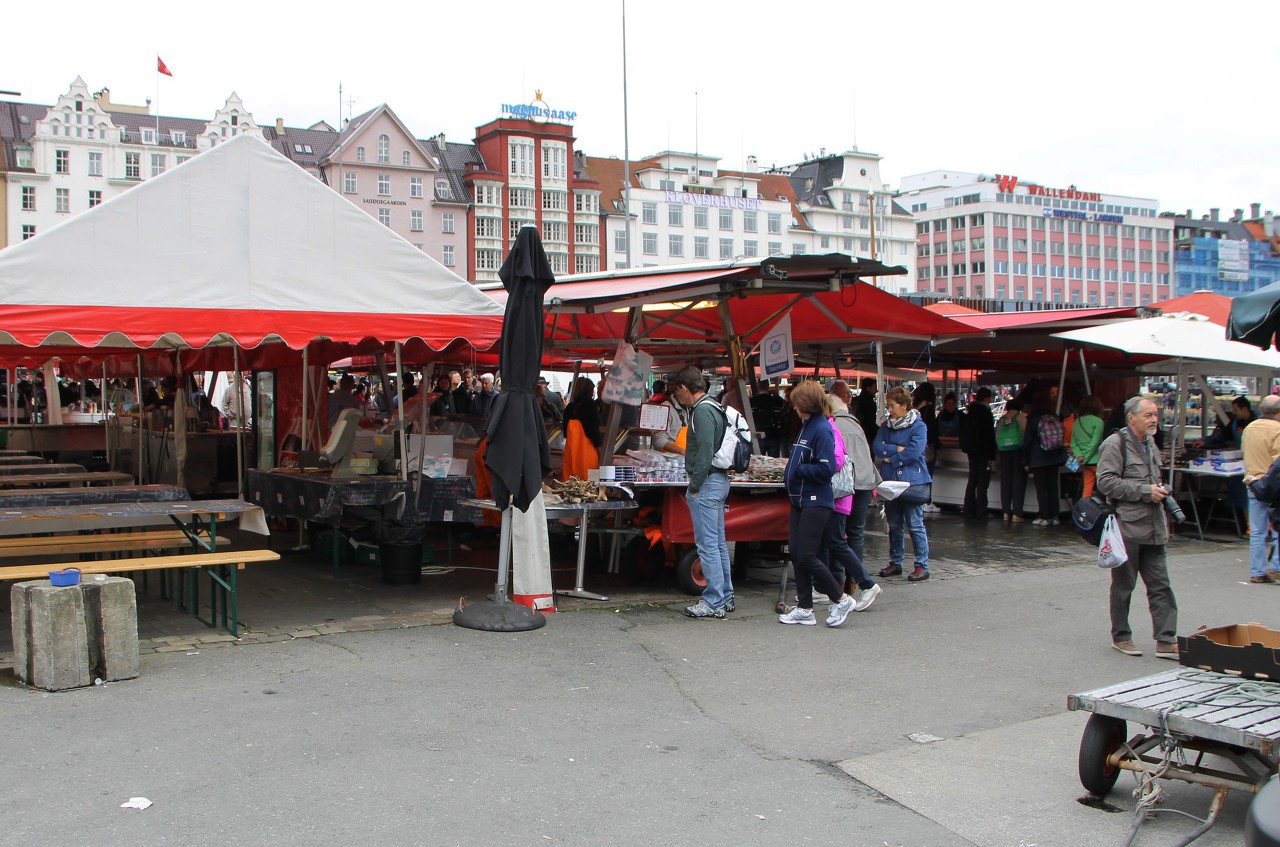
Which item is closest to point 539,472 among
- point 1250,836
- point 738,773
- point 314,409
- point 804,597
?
point 804,597

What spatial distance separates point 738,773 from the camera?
5.15m

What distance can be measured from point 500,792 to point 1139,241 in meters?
143

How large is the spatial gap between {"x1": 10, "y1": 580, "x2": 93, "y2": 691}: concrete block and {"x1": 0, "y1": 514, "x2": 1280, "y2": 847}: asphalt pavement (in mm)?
119

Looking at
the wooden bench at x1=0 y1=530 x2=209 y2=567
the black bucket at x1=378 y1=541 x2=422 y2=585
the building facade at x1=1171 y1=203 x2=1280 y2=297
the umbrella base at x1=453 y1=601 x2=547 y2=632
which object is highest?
the building facade at x1=1171 y1=203 x2=1280 y2=297

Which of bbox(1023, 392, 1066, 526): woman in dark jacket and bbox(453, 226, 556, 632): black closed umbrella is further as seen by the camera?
bbox(1023, 392, 1066, 526): woman in dark jacket

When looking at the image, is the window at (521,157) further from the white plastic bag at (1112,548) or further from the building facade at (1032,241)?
the white plastic bag at (1112,548)

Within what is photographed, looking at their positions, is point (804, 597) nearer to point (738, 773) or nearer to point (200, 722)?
point (738, 773)

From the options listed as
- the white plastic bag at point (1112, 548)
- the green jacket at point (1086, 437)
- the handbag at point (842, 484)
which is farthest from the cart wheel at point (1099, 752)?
the green jacket at point (1086, 437)

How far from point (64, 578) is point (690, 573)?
4790 mm

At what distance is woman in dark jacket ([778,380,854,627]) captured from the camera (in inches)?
318

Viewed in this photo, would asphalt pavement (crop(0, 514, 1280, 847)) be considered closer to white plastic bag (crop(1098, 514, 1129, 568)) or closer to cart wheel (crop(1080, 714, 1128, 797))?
cart wheel (crop(1080, 714, 1128, 797))

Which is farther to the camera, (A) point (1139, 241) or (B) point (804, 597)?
(A) point (1139, 241)

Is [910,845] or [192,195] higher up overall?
[192,195]

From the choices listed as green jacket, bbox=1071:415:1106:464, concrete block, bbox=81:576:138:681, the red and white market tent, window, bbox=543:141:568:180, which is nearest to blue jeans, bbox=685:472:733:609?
the red and white market tent
